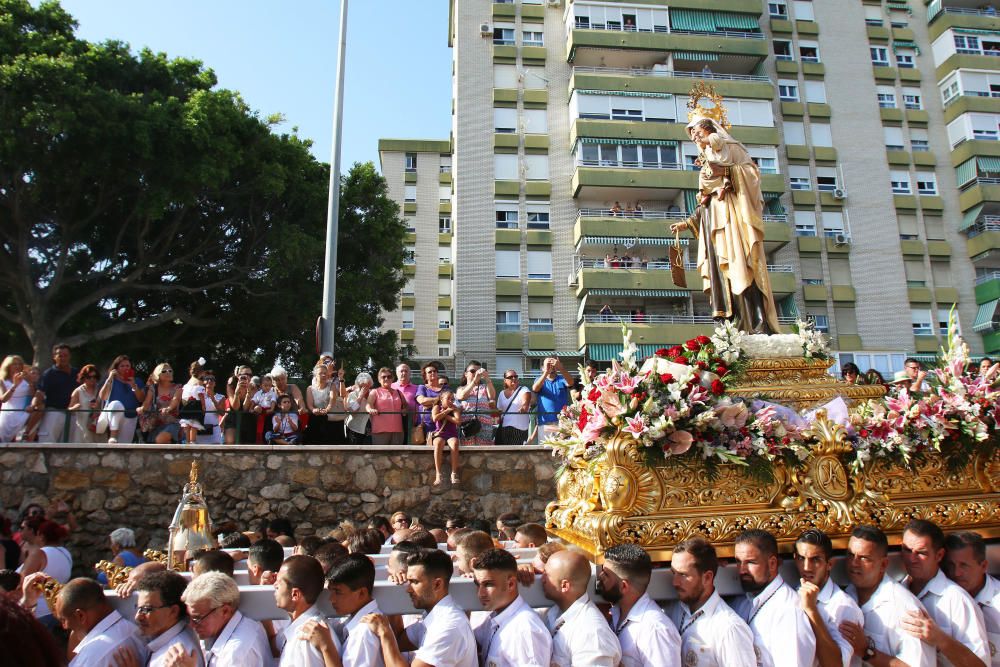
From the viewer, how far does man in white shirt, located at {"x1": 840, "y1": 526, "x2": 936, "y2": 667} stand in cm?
361

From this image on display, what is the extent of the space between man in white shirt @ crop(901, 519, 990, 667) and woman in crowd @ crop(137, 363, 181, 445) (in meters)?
8.71

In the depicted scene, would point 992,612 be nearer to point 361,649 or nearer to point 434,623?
point 434,623

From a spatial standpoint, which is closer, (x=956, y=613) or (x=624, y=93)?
(x=956, y=613)

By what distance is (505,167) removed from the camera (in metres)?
29.2

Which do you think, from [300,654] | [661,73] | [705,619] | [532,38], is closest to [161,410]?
[300,654]

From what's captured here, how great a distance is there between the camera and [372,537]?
5645 millimetres

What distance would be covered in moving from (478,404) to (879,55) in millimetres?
30629

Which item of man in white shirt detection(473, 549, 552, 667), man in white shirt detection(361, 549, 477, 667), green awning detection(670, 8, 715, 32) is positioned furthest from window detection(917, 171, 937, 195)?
man in white shirt detection(361, 549, 477, 667)

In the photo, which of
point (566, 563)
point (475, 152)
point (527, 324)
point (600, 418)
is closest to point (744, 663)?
point (566, 563)

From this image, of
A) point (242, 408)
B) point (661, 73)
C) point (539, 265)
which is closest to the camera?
point (242, 408)

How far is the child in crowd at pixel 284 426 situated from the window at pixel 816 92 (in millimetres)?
28401

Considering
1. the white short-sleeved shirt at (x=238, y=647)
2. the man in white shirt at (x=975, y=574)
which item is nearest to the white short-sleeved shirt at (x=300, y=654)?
the white short-sleeved shirt at (x=238, y=647)

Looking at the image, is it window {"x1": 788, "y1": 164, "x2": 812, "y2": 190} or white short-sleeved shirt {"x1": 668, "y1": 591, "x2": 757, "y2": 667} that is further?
window {"x1": 788, "y1": 164, "x2": 812, "y2": 190}

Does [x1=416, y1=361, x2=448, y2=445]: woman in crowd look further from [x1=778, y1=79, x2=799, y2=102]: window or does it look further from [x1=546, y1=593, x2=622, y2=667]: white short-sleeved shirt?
[x1=778, y1=79, x2=799, y2=102]: window
